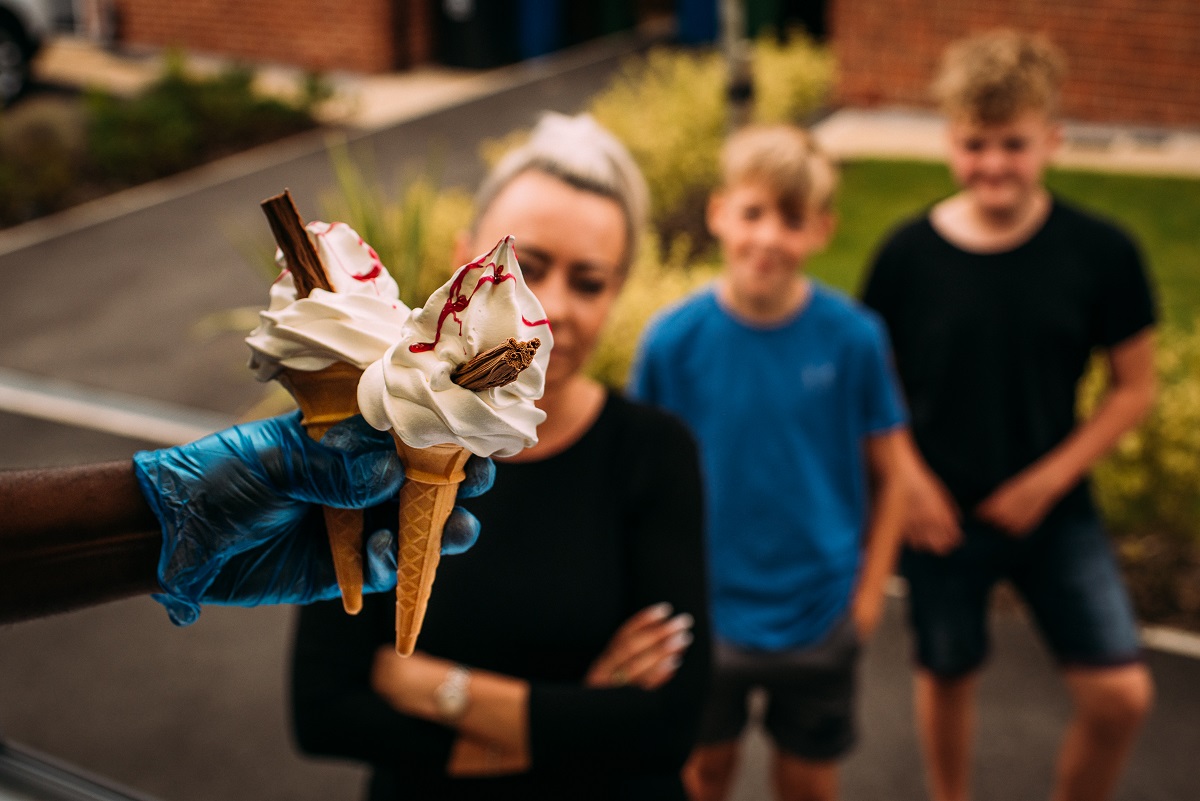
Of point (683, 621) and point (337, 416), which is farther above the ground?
point (337, 416)

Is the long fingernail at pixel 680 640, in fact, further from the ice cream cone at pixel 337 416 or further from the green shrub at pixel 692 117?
the green shrub at pixel 692 117

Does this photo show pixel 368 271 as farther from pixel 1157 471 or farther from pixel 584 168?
pixel 1157 471

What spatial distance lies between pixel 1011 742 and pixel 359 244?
3438 mm

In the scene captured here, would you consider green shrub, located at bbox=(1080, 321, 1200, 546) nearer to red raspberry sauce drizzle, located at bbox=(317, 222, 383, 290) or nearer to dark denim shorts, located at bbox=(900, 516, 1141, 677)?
dark denim shorts, located at bbox=(900, 516, 1141, 677)

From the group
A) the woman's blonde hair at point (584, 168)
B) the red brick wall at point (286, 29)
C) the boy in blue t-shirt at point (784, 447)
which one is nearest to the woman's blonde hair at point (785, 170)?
the boy in blue t-shirt at point (784, 447)

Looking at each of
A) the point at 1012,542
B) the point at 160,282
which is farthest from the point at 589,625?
the point at 160,282

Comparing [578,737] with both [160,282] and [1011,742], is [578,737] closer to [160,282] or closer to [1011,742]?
[1011,742]

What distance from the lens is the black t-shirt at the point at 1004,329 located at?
2949 millimetres

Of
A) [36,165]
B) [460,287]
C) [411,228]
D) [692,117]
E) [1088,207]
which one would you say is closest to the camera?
[460,287]

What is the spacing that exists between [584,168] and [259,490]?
972mm

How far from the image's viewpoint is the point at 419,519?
109 cm

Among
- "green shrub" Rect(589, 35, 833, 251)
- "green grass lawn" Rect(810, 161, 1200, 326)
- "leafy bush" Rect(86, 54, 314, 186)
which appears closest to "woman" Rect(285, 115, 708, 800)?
"green grass lawn" Rect(810, 161, 1200, 326)

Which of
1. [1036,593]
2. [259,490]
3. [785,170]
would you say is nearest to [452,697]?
[259,490]

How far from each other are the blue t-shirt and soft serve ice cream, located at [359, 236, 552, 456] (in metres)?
1.81
